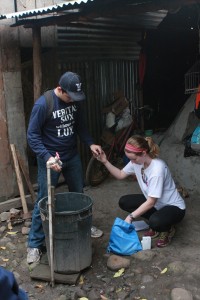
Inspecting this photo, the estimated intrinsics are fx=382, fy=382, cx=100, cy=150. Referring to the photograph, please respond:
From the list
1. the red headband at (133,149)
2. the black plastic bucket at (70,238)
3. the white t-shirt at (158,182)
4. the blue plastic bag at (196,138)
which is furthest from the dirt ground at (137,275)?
the blue plastic bag at (196,138)

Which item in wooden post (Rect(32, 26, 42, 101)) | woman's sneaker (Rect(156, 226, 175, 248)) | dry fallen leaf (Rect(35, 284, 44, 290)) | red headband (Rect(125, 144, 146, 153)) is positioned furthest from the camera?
wooden post (Rect(32, 26, 42, 101))

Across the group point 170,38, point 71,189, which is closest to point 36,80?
point 71,189

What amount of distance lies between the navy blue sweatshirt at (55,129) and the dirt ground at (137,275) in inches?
56.7

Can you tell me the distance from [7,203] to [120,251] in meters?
2.49

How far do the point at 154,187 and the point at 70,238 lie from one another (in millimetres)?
1222

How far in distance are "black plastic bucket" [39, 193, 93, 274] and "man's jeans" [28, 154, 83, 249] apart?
1.06ft

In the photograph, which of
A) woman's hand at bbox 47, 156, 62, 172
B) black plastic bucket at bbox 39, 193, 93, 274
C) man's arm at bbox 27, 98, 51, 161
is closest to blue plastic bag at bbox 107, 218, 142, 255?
black plastic bucket at bbox 39, 193, 93, 274

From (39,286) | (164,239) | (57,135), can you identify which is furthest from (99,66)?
(39,286)

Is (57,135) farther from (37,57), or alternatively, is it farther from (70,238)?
(37,57)

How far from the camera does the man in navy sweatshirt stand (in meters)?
4.47

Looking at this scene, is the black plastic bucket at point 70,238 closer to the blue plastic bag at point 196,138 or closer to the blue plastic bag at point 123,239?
the blue plastic bag at point 123,239

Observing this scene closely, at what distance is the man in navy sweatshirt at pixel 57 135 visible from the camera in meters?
4.47

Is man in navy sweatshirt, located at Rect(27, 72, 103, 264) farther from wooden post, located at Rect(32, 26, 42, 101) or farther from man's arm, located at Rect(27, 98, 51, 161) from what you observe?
wooden post, located at Rect(32, 26, 42, 101)

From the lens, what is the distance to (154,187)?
4.72 metres
